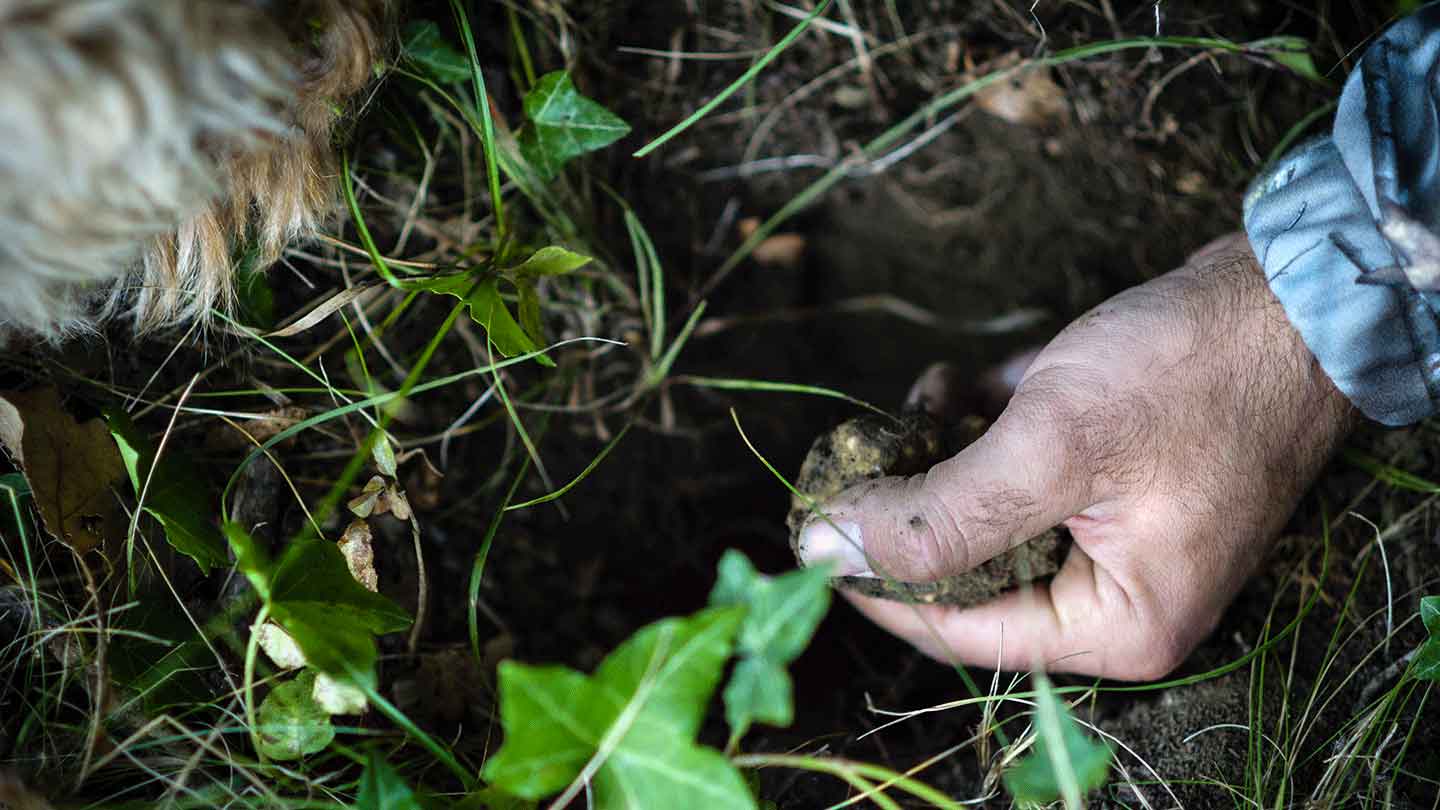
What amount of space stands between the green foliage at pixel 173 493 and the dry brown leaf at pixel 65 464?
0.10 ft

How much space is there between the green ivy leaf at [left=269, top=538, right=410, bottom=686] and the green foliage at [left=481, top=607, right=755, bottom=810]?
11.3 inches

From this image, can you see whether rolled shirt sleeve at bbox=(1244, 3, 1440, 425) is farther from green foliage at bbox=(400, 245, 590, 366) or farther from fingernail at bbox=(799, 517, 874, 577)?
green foliage at bbox=(400, 245, 590, 366)

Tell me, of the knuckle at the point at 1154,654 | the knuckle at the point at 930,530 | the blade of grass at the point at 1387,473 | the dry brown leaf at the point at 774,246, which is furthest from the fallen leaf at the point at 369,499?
the blade of grass at the point at 1387,473

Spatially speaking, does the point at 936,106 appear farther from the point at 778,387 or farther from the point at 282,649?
the point at 282,649

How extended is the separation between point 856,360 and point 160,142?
138cm

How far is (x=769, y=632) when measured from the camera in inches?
32.9

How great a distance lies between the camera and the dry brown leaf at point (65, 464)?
1149 millimetres

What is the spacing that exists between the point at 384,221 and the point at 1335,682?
66.1 inches

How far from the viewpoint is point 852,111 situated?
1836mm

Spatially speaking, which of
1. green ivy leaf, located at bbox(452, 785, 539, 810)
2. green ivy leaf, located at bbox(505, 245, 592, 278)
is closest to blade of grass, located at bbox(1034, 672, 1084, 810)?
green ivy leaf, located at bbox(452, 785, 539, 810)

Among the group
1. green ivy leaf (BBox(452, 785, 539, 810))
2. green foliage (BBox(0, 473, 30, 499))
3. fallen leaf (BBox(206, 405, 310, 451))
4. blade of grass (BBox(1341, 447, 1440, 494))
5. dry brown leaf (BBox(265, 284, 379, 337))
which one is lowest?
blade of grass (BBox(1341, 447, 1440, 494))

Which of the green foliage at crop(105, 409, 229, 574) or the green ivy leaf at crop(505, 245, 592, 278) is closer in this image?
the green foliage at crop(105, 409, 229, 574)

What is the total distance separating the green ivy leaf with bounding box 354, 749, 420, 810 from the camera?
95cm

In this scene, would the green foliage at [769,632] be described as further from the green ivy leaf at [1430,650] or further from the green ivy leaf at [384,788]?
the green ivy leaf at [1430,650]
